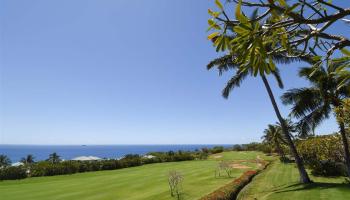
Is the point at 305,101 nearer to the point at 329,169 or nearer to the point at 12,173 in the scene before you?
the point at 329,169

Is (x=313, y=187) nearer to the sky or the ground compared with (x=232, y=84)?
nearer to the ground

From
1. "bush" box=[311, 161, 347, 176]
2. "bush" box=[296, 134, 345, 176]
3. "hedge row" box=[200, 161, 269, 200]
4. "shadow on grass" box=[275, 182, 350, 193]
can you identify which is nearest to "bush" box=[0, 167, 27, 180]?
"hedge row" box=[200, 161, 269, 200]

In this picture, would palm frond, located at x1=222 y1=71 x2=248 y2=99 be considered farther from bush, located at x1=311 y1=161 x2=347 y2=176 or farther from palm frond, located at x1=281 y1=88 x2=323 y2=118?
bush, located at x1=311 y1=161 x2=347 y2=176

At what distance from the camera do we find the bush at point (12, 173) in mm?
36366

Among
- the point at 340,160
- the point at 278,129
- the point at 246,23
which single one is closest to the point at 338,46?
the point at 246,23

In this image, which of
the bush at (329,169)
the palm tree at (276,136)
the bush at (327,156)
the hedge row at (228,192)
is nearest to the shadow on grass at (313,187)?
the hedge row at (228,192)

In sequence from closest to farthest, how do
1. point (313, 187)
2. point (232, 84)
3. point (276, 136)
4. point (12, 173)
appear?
point (313, 187) < point (232, 84) < point (12, 173) < point (276, 136)

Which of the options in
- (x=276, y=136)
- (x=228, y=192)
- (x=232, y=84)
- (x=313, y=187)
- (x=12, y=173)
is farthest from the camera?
(x=276, y=136)

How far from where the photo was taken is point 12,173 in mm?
36969

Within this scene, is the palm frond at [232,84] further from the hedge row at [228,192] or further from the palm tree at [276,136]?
the palm tree at [276,136]

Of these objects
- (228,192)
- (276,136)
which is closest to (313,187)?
(228,192)

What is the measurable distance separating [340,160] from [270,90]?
876 cm

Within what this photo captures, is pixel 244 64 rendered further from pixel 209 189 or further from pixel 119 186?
pixel 119 186

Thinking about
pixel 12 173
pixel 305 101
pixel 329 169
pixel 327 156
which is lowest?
pixel 329 169
